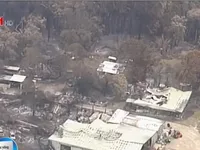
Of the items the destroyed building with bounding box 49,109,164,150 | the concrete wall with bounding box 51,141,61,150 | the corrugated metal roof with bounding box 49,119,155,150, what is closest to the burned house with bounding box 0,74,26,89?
the destroyed building with bounding box 49,109,164,150

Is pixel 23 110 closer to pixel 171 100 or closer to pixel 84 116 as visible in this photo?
pixel 84 116

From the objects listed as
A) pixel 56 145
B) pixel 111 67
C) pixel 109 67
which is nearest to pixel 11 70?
pixel 109 67

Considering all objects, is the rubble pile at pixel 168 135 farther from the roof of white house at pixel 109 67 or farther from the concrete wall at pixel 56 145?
the roof of white house at pixel 109 67

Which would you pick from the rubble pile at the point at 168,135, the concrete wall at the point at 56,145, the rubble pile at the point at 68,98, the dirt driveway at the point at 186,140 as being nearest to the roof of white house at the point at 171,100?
the dirt driveway at the point at 186,140

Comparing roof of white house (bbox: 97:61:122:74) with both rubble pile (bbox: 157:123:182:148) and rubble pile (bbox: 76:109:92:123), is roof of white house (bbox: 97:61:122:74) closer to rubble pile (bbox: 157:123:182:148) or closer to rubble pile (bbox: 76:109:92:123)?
rubble pile (bbox: 76:109:92:123)

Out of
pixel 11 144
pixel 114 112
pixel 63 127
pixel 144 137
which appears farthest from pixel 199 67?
pixel 11 144

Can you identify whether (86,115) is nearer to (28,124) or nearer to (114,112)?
(114,112)
